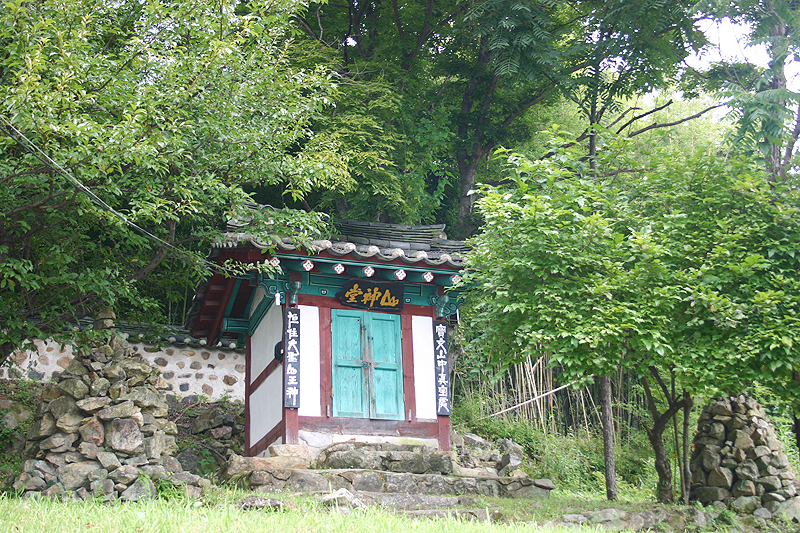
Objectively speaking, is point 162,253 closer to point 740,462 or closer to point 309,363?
point 309,363

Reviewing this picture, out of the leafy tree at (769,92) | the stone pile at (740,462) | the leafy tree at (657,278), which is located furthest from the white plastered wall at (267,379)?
the leafy tree at (769,92)

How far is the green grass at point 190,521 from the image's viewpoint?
13.8 ft

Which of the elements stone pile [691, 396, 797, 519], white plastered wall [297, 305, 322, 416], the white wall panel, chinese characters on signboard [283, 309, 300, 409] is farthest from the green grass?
the white wall panel

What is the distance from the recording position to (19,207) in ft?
24.4

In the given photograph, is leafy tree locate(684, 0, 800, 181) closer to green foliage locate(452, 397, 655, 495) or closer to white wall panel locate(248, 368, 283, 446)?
green foliage locate(452, 397, 655, 495)

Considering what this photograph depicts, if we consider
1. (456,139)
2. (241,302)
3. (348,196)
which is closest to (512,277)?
(241,302)

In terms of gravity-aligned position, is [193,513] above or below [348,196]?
below

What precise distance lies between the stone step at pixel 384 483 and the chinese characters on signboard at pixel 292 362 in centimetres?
129

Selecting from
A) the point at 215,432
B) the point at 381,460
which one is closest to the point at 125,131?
the point at 381,460

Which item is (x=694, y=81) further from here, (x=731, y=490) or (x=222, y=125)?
(x=222, y=125)

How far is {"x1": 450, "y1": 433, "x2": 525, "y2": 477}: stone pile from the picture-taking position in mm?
9789

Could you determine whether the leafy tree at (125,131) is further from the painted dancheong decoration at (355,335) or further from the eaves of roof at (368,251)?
the painted dancheong decoration at (355,335)

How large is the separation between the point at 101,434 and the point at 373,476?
115 inches

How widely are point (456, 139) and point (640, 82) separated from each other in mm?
4210
